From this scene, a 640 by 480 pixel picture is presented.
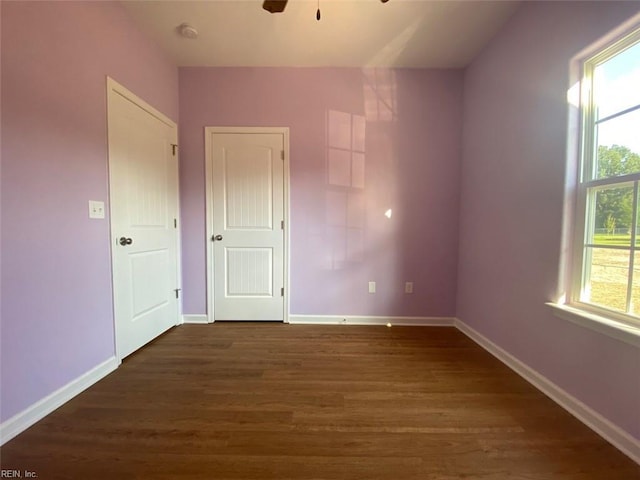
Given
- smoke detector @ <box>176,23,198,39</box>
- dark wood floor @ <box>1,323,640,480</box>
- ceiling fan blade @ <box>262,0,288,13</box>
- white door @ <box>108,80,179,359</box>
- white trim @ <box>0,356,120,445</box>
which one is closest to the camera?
dark wood floor @ <box>1,323,640,480</box>

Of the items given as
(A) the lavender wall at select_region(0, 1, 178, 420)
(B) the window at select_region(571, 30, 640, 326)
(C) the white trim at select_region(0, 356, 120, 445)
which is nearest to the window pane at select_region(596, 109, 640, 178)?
(B) the window at select_region(571, 30, 640, 326)

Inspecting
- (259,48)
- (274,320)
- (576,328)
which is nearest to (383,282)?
(274,320)

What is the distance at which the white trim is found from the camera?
4.00ft

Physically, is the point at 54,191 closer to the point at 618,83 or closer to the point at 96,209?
the point at 96,209

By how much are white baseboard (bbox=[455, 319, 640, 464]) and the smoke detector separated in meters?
3.73

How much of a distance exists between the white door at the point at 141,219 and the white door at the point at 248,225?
419mm

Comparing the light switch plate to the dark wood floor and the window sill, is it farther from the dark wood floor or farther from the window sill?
the window sill

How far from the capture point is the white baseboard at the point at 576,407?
1170mm

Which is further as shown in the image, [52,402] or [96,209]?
[96,209]

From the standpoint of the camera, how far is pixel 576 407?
141cm

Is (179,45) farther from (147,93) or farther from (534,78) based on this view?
(534,78)

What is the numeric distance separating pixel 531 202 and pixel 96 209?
10.1ft

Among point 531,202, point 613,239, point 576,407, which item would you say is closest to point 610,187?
point 613,239

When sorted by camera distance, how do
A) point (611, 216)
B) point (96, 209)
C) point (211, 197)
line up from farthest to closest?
point (211, 197) < point (96, 209) < point (611, 216)
